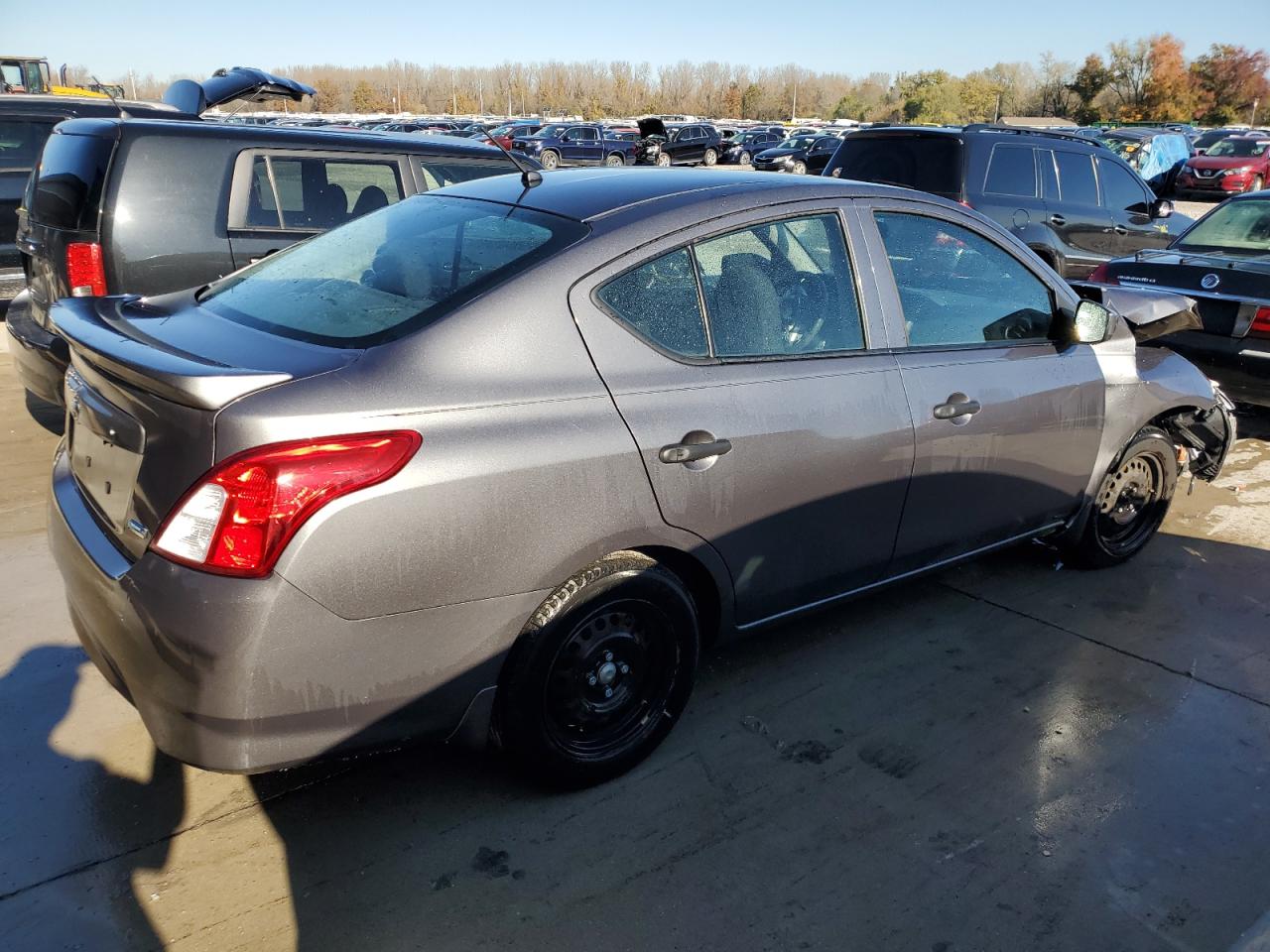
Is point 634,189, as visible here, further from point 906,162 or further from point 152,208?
point 906,162

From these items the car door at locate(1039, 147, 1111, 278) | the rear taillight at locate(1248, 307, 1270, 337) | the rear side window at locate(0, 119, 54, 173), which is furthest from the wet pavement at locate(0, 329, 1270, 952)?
the car door at locate(1039, 147, 1111, 278)

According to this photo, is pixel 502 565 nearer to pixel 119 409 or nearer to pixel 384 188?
pixel 119 409

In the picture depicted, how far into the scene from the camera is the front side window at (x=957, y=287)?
140 inches

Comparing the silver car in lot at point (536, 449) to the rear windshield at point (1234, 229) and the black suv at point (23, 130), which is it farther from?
the black suv at point (23, 130)

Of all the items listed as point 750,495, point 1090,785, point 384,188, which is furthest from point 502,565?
point 384,188

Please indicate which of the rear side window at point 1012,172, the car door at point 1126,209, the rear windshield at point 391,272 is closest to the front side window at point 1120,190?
the car door at point 1126,209

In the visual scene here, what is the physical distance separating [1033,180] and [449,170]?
6.00 m

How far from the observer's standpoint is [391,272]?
2979mm

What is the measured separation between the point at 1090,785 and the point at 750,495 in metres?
1.42

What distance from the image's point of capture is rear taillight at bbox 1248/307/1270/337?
6.15m

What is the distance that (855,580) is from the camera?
139 inches

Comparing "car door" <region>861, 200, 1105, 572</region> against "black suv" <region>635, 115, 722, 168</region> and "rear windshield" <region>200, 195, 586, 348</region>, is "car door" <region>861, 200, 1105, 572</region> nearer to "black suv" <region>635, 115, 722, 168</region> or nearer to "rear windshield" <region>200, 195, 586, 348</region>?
"rear windshield" <region>200, 195, 586, 348</region>

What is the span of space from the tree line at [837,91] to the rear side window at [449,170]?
30517 mm

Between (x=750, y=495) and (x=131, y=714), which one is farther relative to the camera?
(x=131, y=714)
